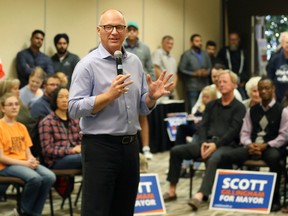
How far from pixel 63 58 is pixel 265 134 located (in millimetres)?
3956

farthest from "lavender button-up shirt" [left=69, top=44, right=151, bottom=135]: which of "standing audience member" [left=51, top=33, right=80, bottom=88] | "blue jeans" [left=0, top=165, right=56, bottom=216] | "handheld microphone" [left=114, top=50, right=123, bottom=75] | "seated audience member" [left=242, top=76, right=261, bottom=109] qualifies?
"standing audience member" [left=51, top=33, right=80, bottom=88]

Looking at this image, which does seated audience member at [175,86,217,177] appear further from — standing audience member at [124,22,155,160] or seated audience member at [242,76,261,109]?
standing audience member at [124,22,155,160]

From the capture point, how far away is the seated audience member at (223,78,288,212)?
6.61m

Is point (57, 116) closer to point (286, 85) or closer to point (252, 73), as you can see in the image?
point (286, 85)

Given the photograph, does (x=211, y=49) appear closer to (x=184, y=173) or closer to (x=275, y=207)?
(x=184, y=173)

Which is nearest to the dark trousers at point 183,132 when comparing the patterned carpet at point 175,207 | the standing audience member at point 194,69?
the patterned carpet at point 175,207

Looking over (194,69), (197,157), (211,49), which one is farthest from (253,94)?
(211,49)

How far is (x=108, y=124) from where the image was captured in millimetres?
3621

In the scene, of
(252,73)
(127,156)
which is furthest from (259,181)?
(252,73)

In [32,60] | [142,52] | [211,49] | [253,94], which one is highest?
[211,49]

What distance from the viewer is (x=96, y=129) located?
3.63 meters

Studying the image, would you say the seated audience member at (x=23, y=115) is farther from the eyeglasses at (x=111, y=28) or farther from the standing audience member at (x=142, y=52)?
the standing audience member at (x=142, y=52)

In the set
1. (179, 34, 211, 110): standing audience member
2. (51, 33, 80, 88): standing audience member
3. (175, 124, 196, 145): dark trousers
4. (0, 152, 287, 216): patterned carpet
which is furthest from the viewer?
(179, 34, 211, 110): standing audience member

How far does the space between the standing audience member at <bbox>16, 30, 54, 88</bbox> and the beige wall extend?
0.52ft
